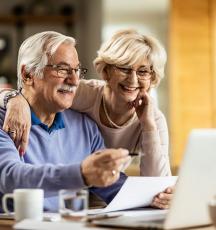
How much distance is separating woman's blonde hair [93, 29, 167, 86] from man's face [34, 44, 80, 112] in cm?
28

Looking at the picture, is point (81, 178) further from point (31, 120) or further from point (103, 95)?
point (103, 95)

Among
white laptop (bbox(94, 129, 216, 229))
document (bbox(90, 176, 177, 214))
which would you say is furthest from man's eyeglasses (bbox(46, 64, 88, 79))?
white laptop (bbox(94, 129, 216, 229))

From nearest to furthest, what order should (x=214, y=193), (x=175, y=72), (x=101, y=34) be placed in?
(x=214, y=193)
(x=175, y=72)
(x=101, y=34)

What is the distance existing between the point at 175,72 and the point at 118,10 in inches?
29.8

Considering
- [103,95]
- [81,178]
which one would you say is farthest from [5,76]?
[81,178]

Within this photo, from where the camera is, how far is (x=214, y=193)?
1851mm

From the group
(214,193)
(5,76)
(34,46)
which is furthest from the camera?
(5,76)

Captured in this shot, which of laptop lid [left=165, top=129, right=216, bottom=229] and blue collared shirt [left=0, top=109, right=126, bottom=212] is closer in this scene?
laptop lid [left=165, top=129, right=216, bottom=229]

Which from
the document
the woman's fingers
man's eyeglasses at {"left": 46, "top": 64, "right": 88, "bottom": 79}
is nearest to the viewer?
the document

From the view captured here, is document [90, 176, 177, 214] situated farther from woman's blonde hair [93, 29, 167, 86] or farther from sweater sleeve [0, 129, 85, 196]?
woman's blonde hair [93, 29, 167, 86]

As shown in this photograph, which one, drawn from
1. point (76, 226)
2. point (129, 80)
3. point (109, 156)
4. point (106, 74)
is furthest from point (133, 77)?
point (76, 226)

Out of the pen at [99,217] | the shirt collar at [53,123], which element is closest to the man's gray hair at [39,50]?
the shirt collar at [53,123]

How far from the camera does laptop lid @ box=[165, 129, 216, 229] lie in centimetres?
174

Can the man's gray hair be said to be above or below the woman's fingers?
above
